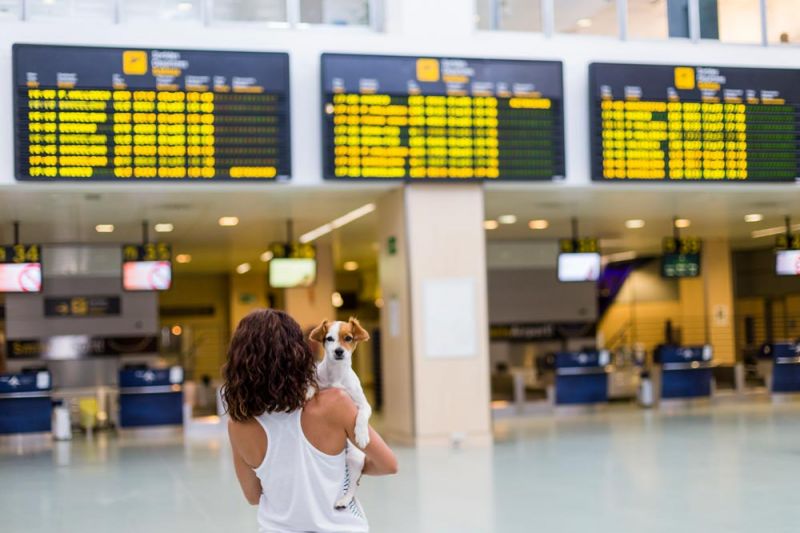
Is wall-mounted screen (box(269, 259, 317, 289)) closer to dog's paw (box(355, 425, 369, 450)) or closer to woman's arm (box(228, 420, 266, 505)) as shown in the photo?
woman's arm (box(228, 420, 266, 505))

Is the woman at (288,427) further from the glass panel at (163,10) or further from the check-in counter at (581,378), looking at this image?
the check-in counter at (581,378)

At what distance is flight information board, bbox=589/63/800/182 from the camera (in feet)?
36.8

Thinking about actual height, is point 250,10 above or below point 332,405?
above

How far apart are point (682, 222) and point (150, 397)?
27.6ft

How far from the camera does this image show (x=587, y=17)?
1167 cm

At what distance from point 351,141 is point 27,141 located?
303cm

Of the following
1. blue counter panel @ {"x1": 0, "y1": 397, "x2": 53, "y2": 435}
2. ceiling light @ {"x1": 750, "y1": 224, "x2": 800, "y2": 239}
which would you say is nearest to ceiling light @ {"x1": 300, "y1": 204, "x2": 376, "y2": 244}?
blue counter panel @ {"x1": 0, "y1": 397, "x2": 53, "y2": 435}

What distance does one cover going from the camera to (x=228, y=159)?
10.2m

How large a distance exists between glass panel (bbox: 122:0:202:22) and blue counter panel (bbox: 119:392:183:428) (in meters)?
6.21

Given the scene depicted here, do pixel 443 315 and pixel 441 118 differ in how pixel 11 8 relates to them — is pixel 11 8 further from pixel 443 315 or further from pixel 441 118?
pixel 443 315

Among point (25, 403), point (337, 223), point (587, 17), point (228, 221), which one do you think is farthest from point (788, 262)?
point (25, 403)

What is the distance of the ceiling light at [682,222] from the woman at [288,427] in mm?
14176

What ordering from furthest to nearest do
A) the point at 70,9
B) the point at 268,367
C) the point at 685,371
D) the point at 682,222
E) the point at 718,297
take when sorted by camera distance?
the point at 718,297, the point at 685,371, the point at 682,222, the point at 70,9, the point at 268,367

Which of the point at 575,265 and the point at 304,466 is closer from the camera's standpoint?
the point at 304,466
